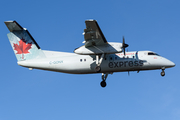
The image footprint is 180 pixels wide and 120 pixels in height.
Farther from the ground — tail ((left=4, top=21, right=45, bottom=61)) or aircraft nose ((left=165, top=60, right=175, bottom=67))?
tail ((left=4, top=21, right=45, bottom=61))

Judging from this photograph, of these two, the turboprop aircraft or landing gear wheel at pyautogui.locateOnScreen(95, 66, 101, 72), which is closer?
the turboprop aircraft

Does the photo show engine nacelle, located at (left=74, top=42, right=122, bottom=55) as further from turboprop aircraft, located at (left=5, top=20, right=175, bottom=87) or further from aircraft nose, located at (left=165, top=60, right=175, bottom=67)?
aircraft nose, located at (left=165, top=60, right=175, bottom=67)

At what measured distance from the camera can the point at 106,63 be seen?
19438mm

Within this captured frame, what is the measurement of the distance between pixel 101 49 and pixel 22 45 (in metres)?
6.34

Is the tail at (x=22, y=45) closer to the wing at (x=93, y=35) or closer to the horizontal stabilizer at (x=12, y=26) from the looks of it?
the horizontal stabilizer at (x=12, y=26)

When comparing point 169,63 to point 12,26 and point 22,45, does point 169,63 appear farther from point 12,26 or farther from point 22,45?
point 12,26

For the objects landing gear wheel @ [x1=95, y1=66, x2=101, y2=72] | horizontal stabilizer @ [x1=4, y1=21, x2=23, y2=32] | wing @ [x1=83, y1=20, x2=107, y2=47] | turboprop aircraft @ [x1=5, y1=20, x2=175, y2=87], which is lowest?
landing gear wheel @ [x1=95, y1=66, x2=101, y2=72]

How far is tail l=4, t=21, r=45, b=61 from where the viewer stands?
798 inches

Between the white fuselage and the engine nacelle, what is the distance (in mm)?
966

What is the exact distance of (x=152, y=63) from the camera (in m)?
19.6

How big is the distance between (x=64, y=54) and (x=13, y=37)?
4.16m

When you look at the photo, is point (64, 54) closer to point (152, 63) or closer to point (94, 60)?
point (94, 60)

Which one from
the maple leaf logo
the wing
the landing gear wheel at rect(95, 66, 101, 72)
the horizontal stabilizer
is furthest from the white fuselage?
the horizontal stabilizer

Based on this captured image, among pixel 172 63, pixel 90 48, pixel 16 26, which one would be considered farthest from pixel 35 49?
pixel 172 63
